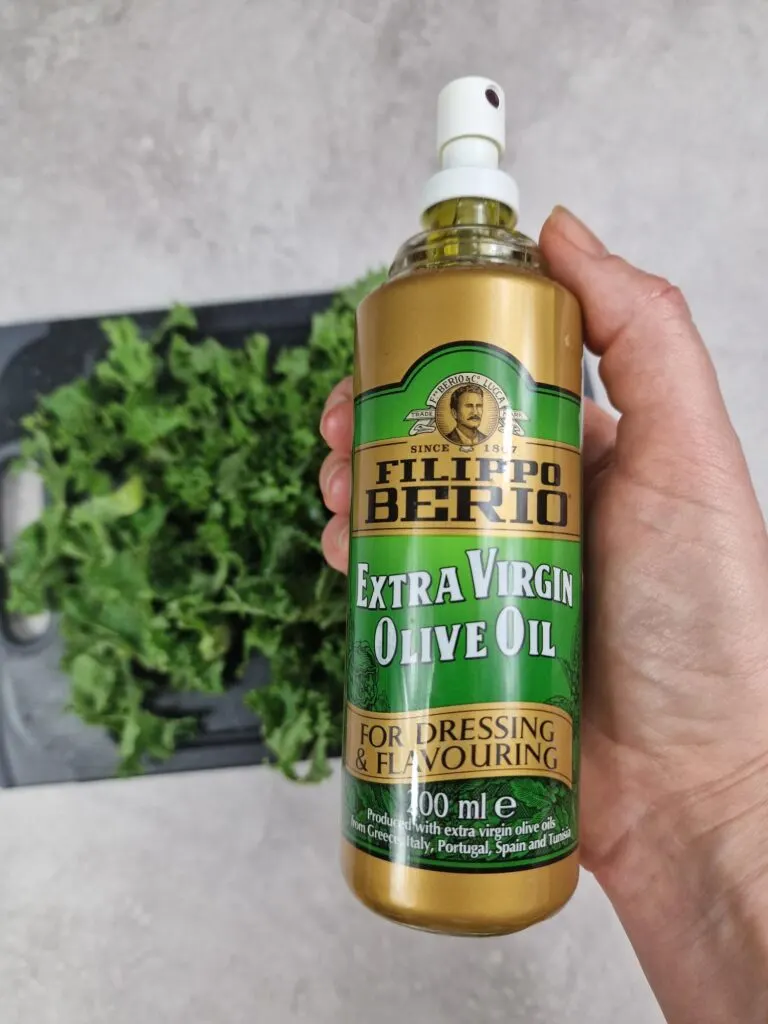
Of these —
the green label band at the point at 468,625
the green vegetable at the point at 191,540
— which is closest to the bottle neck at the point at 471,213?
the green label band at the point at 468,625

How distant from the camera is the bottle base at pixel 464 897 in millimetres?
665

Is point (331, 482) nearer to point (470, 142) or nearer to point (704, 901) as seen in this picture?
point (470, 142)

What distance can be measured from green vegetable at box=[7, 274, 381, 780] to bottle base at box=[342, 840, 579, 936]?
459mm

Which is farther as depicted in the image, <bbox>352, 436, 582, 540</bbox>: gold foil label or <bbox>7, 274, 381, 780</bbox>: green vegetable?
<bbox>7, 274, 381, 780</bbox>: green vegetable

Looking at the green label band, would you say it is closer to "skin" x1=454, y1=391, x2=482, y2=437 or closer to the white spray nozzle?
"skin" x1=454, y1=391, x2=482, y2=437

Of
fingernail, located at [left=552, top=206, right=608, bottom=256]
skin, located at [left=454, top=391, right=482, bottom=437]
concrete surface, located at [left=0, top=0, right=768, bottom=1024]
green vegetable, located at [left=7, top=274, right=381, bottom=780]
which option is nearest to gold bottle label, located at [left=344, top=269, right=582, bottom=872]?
skin, located at [left=454, top=391, right=482, bottom=437]

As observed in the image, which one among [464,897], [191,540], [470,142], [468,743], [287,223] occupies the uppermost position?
[287,223]

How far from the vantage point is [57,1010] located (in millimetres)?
1229

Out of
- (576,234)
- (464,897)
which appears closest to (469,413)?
(576,234)

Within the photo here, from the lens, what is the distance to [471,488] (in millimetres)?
689

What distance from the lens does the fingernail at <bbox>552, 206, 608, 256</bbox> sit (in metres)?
0.83

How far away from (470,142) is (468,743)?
0.50m

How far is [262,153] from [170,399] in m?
0.44

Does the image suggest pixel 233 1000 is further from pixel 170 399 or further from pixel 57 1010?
pixel 170 399
